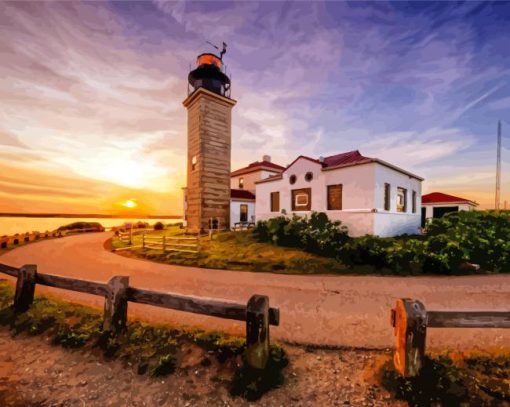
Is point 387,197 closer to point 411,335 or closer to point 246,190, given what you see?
point 411,335

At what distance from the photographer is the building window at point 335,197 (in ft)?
55.7

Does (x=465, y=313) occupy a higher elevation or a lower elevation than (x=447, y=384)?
higher

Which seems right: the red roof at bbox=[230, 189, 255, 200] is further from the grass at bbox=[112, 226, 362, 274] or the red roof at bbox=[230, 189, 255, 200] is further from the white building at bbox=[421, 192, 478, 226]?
the white building at bbox=[421, 192, 478, 226]

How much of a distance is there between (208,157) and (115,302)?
18.2 meters

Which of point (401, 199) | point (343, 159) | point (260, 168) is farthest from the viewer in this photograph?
point (260, 168)

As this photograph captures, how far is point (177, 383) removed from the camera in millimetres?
3430

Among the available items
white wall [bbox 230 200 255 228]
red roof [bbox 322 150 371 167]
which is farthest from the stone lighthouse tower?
red roof [bbox 322 150 371 167]

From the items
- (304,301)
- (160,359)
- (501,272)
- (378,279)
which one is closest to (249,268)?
(304,301)

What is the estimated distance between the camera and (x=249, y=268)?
1060 cm

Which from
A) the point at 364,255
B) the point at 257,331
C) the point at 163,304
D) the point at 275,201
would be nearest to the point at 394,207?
the point at 364,255

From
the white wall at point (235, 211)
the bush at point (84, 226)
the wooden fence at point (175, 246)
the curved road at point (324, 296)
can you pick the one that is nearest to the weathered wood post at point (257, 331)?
the curved road at point (324, 296)

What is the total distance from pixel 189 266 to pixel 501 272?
1351 centimetres

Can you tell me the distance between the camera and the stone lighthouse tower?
21.3 meters

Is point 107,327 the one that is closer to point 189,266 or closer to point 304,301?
point 304,301
